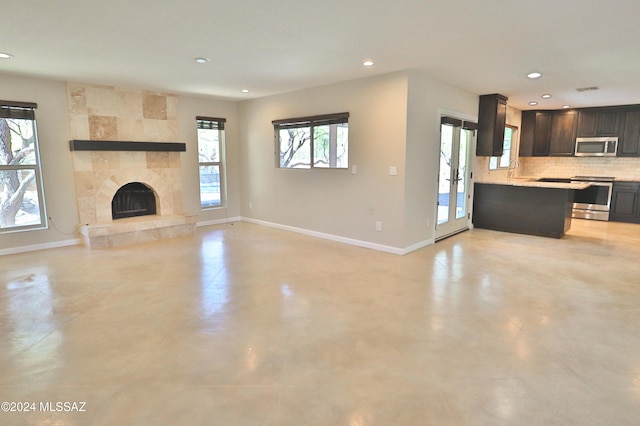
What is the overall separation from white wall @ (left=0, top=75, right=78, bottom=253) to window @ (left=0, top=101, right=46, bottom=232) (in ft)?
0.29

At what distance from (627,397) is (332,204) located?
4116 millimetres

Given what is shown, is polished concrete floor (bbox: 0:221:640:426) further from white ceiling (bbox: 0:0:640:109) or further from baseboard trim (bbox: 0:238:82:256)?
white ceiling (bbox: 0:0:640:109)

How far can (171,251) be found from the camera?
16.4ft

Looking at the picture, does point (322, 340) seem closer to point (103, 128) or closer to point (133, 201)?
point (133, 201)

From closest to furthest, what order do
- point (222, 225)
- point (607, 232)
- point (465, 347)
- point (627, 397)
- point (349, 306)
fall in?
point (627, 397) < point (465, 347) < point (349, 306) < point (607, 232) < point (222, 225)

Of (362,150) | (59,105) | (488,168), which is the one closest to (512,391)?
(362,150)

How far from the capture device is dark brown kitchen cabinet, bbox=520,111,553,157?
796 centimetres

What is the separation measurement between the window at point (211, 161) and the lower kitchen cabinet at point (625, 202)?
811 centimetres

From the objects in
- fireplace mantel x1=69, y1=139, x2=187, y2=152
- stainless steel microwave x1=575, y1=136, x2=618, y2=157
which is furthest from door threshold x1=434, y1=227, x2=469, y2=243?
fireplace mantel x1=69, y1=139, x2=187, y2=152

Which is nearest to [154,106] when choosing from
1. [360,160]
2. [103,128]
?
[103,128]

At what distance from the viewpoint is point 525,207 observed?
599 centimetres

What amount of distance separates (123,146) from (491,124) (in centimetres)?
619

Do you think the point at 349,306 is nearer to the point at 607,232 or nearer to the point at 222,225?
the point at 222,225

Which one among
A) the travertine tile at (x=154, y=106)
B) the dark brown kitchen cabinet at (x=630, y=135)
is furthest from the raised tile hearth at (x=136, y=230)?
the dark brown kitchen cabinet at (x=630, y=135)
